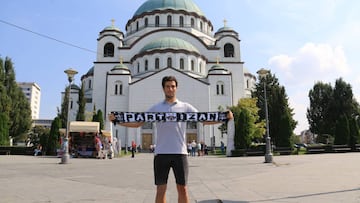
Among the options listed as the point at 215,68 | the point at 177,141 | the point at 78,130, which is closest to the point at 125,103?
the point at 215,68

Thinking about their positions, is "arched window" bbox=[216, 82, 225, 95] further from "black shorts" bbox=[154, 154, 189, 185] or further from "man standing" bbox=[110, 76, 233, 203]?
"black shorts" bbox=[154, 154, 189, 185]

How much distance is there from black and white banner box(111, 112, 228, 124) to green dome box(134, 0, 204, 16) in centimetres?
4709

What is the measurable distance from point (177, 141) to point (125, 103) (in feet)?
123

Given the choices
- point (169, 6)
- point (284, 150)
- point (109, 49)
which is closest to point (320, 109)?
point (284, 150)

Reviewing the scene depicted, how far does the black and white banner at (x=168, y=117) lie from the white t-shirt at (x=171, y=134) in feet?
0.17

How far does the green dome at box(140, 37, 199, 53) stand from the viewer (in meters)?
41.6

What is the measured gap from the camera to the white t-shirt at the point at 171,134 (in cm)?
356

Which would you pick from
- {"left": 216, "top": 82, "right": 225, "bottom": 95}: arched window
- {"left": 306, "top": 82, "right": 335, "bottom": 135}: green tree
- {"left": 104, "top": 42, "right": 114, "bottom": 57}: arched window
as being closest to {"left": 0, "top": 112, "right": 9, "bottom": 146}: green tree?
{"left": 104, "top": 42, "right": 114, "bottom": 57}: arched window

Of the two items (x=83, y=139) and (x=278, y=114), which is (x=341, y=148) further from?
(x=83, y=139)

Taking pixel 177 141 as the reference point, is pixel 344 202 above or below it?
below

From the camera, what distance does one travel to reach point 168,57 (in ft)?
135

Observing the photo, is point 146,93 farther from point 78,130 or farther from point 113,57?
point 78,130

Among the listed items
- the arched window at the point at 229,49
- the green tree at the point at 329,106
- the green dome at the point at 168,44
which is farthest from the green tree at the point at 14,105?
the green tree at the point at 329,106

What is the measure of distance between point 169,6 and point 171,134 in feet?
159
